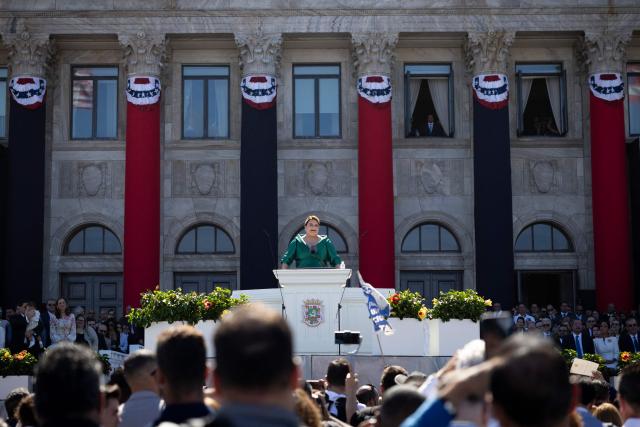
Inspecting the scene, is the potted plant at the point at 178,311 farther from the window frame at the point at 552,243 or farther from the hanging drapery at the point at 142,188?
the window frame at the point at 552,243

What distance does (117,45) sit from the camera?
34812 mm

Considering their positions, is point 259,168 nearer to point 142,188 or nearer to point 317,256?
point 142,188

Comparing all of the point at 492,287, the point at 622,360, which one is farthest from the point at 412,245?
the point at 622,360

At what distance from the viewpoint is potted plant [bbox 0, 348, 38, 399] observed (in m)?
19.8

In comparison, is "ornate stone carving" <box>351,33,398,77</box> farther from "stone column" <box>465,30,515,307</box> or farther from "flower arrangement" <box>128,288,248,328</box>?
"flower arrangement" <box>128,288,248,328</box>

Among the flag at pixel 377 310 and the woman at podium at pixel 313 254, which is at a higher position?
the woman at podium at pixel 313 254

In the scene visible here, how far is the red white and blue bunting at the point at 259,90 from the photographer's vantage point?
3294 cm

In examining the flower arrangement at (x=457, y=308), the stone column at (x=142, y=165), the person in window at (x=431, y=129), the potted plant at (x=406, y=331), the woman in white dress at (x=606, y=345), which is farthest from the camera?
the person in window at (x=431, y=129)

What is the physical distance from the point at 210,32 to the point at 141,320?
52.4 ft

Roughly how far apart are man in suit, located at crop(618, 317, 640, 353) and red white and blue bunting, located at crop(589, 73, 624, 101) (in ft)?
31.1

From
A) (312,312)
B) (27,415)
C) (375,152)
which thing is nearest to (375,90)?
(375,152)

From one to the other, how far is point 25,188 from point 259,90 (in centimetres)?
756

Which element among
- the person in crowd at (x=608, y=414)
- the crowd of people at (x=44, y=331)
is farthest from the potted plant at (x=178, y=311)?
the person in crowd at (x=608, y=414)

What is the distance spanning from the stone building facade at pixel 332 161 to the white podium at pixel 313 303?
44.4 ft
